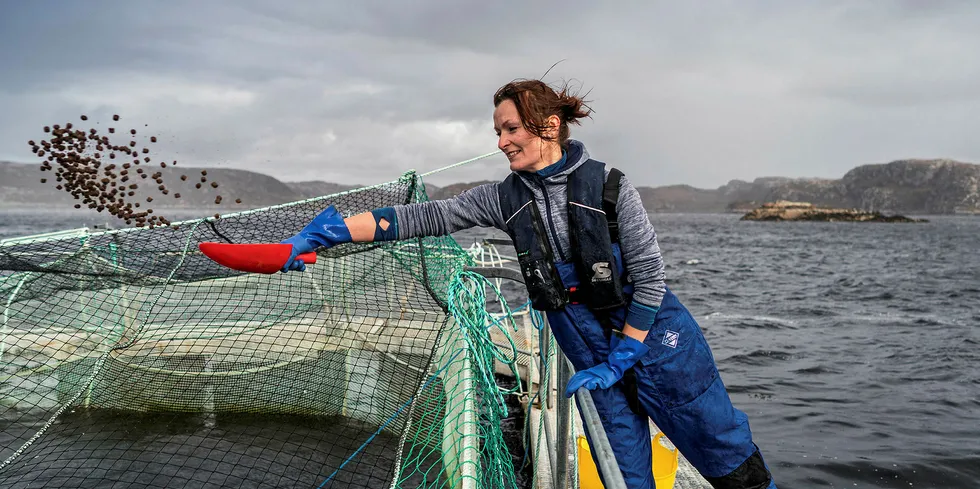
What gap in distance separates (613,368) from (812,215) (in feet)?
504

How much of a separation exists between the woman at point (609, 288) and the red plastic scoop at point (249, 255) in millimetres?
92

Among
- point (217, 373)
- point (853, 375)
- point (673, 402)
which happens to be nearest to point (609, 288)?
point (673, 402)

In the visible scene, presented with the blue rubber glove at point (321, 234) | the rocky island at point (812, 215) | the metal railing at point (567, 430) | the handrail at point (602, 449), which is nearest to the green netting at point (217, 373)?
the metal railing at point (567, 430)

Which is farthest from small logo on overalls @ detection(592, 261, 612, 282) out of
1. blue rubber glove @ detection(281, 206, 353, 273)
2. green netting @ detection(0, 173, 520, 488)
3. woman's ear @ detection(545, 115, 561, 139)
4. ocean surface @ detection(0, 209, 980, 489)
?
ocean surface @ detection(0, 209, 980, 489)

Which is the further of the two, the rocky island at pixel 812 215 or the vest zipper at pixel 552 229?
the rocky island at pixel 812 215

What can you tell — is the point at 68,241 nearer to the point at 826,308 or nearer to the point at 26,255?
the point at 26,255

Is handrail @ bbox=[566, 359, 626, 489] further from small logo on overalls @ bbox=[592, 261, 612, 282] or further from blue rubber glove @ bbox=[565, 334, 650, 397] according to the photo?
small logo on overalls @ bbox=[592, 261, 612, 282]

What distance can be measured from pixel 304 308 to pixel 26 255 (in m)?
2.59

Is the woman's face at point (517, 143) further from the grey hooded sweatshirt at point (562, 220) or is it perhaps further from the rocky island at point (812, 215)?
the rocky island at point (812, 215)

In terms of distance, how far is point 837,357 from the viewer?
12.1 m

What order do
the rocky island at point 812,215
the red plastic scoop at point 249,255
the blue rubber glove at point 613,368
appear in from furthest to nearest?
the rocky island at point 812,215 < the blue rubber glove at point 613,368 < the red plastic scoop at point 249,255

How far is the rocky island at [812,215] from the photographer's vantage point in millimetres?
128500

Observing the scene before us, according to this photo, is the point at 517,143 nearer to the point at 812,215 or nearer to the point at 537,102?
the point at 537,102

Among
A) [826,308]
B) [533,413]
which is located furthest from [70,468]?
[826,308]
